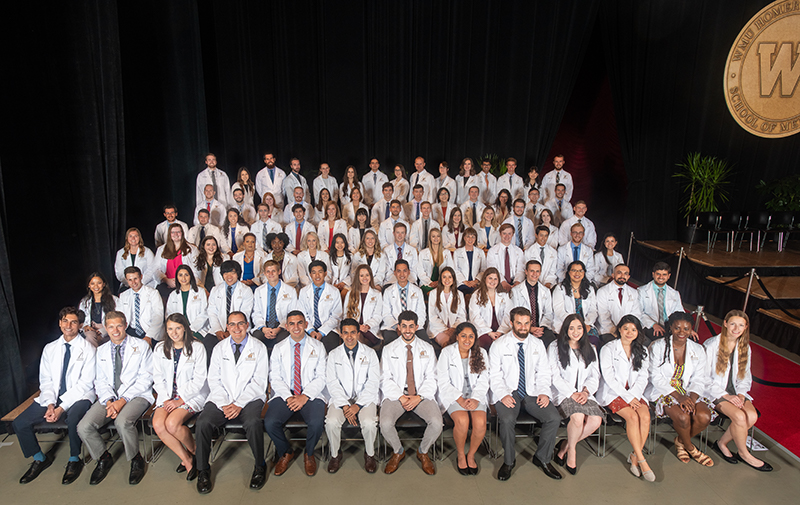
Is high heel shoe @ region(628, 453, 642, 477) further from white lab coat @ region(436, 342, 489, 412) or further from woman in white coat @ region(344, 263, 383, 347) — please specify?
woman in white coat @ region(344, 263, 383, 347)

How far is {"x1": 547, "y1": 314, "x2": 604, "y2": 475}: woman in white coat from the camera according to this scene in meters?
4.00

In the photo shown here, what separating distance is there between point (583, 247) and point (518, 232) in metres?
1.06

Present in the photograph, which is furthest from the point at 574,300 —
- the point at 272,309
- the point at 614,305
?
the point at 272,309

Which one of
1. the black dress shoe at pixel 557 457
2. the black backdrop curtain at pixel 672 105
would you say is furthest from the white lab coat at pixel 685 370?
the black backdrop curtain at pixel 672 105

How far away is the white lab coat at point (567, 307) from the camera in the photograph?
5.27 metres

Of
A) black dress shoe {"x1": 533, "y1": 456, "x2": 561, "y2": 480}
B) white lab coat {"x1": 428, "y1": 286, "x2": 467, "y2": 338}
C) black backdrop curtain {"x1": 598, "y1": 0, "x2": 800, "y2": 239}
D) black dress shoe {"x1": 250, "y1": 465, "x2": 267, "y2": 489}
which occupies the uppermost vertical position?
black backdrop curtain {"x1": 598, "y1": 0, "x2": 800, "y2": 239}

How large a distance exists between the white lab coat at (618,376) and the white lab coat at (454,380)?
3.50ft

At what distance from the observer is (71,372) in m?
4.05

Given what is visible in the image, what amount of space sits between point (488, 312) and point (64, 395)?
4.21m

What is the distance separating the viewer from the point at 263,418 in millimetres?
3863

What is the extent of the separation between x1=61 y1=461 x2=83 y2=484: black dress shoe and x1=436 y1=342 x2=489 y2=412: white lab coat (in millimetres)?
3190

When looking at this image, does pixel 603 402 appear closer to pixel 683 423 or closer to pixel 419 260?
pixel 683 423

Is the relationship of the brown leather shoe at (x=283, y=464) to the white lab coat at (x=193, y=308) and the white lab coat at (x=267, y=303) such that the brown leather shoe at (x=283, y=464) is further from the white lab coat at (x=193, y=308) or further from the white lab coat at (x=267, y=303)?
the white lab coat at (x=193, y=308)

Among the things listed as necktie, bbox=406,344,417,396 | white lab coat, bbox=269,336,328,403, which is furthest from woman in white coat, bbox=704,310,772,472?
Result: white lab coat, bbox=269,336,328,403
